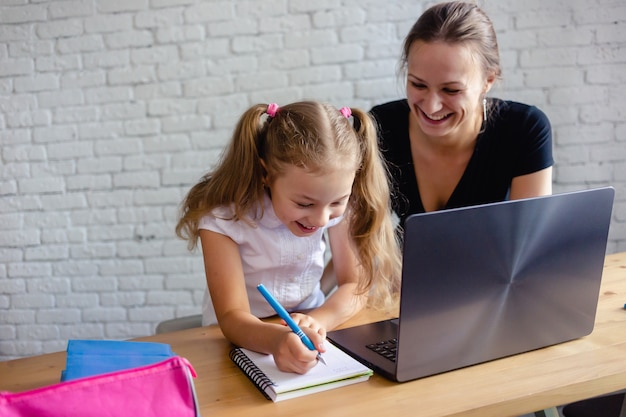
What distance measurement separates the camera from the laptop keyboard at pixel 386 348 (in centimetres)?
108

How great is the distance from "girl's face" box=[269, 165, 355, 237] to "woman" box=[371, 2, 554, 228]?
40 cm

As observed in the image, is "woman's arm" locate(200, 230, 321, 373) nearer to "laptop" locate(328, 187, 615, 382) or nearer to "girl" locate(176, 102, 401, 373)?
"girl" locate(176, 102, 401, 373)

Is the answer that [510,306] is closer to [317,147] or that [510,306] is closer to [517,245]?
[517,245]

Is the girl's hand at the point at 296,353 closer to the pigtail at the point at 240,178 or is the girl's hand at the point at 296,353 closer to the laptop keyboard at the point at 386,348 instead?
the laptop keyboard at the point at 386,348

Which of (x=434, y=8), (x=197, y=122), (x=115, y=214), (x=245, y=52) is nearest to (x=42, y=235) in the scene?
(x=115, y=214)

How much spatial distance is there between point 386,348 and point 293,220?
0.31 metres

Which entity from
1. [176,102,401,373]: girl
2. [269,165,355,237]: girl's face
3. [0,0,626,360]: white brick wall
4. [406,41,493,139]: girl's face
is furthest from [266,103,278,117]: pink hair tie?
[0,0,626,360]: white brick wall

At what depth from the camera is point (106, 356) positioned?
0.96 m

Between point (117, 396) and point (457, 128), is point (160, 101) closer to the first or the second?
point (457, 128)

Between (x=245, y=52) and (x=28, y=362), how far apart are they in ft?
5.92

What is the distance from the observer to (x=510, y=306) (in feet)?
3.39

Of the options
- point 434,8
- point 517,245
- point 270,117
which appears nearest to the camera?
point 517,245

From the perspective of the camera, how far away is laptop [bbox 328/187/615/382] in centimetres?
93

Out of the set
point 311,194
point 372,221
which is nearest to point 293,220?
point 311,194
